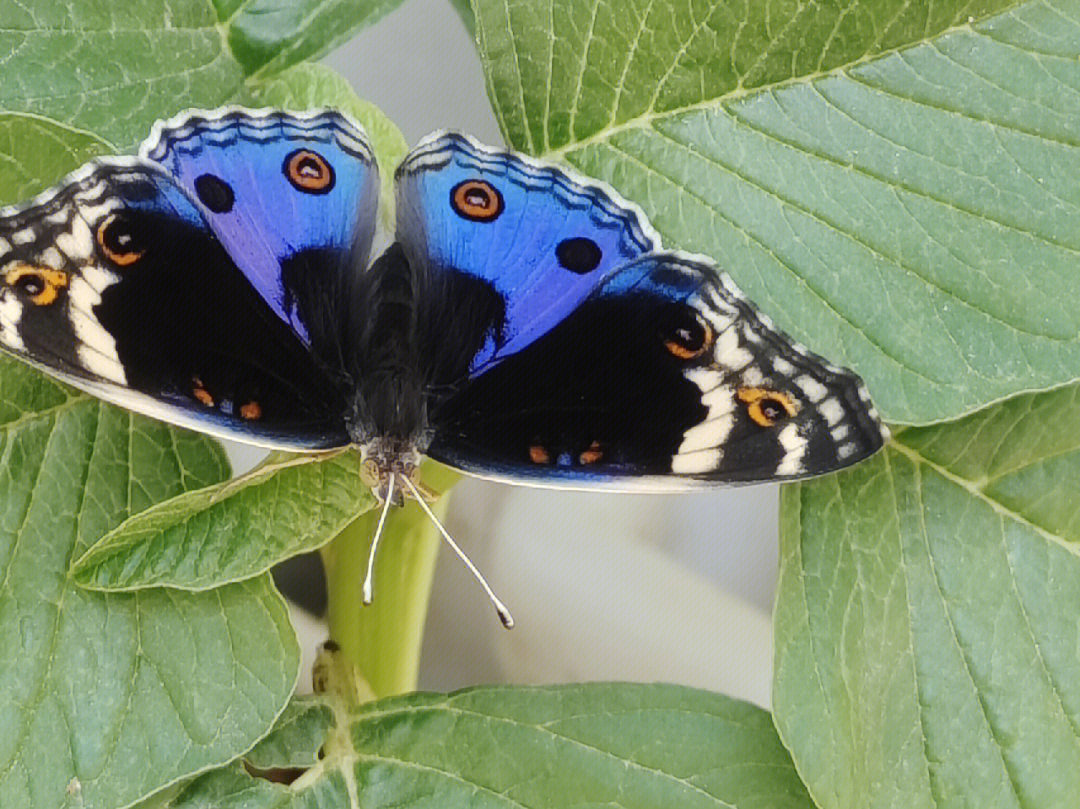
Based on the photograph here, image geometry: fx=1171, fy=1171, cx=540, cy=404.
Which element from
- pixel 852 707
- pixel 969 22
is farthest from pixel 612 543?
pixel 969 22

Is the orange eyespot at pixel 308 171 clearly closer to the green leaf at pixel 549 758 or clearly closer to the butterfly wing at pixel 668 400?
the butterfly wing at pixel 668 400

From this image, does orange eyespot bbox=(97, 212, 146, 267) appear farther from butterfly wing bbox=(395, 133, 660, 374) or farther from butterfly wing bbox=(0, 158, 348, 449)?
butterfly wing bbox=(395, 133, 660, 374)

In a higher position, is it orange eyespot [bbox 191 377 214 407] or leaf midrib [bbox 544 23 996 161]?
leaf midrib [bbox 544 23 996 161]

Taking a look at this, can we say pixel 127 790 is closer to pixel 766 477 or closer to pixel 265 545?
pixel 265 545

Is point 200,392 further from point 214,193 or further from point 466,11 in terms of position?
point 466,11

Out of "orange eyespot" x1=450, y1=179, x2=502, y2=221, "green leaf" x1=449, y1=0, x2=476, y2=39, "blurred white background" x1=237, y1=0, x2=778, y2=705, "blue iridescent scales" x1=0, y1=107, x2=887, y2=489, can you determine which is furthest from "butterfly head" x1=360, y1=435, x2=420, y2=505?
"blurred white background" x1=237, y1=0, x2=778, y2=705

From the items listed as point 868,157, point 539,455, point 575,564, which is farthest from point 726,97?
point 575,564
